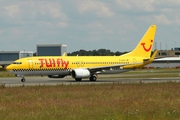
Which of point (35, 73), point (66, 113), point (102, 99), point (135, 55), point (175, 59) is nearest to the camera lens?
point (66, 113)

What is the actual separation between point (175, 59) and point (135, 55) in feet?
252

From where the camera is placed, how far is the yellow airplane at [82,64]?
52.7m

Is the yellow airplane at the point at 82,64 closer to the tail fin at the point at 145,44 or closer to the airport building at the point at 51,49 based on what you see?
the tail fin at the point at 145,44

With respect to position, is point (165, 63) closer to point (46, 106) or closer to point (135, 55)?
point (135, 55)

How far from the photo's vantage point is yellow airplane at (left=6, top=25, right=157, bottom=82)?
52656 mm

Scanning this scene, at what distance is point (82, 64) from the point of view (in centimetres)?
5591

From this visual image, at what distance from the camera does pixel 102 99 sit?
25188 mm

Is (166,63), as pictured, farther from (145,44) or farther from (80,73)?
(80,73)

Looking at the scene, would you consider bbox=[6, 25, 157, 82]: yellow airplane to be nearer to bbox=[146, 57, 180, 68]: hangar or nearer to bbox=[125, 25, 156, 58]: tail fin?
bbox=[125, 25, 156, 58]: tail fin

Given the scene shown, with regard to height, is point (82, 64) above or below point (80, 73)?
Answer: above

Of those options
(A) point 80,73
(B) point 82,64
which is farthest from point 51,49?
(A) point 80,73

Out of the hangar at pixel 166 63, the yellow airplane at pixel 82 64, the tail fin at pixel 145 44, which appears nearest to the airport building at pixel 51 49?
the hangar at pixel 166 63

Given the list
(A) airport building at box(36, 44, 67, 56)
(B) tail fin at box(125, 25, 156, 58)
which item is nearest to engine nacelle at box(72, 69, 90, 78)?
(B) tail fin at box(125, 25, 156, 58)

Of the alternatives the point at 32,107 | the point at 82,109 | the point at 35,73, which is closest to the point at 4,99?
the point at 32,107
